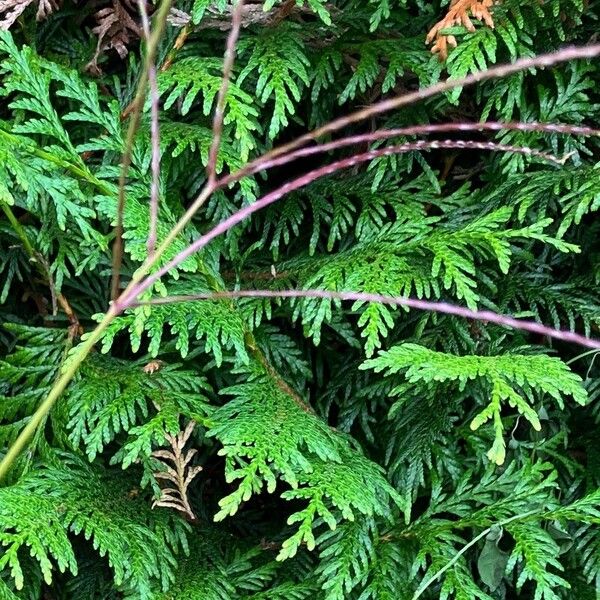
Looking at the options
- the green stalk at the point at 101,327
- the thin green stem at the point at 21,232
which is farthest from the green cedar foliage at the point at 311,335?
the green stalk at the point at 101,327

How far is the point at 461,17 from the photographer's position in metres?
1.38

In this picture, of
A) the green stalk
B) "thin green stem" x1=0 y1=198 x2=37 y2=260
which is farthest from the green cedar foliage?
the green stalk

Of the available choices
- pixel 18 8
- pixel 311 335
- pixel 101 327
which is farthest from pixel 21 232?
pixel 101 327

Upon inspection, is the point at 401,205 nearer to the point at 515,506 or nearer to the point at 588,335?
the point at 588,335

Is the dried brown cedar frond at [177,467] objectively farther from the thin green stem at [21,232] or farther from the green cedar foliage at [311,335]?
the thin green stem at [21,232]

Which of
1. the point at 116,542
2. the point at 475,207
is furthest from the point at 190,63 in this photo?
the point at 116,542

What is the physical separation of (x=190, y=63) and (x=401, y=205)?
0.54 m

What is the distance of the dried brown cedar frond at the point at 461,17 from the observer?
136 centimetres

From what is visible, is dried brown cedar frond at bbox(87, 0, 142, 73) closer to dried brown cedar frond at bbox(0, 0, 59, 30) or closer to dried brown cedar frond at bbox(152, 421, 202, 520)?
dried brown cedar frond at bbox(0, 0, 59, 30)

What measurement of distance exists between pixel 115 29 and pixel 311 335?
839 millimetres

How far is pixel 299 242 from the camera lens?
175 cm

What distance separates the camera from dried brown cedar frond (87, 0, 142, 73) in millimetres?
1612

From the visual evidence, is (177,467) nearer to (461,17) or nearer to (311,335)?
(311,335)

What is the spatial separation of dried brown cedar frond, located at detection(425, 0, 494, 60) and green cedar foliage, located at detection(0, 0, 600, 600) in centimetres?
3
